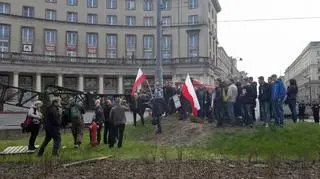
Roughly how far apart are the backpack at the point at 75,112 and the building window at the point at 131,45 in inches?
2610

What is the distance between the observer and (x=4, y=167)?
43.4 ft

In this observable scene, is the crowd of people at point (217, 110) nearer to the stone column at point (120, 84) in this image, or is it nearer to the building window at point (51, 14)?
the stone column at point (120, 84)

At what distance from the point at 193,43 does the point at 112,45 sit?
46.7 ft

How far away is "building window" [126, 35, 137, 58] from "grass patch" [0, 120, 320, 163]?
215 feet

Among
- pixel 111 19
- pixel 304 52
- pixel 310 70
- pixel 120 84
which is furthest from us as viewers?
pixel 304 52

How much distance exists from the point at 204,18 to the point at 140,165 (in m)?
71.9

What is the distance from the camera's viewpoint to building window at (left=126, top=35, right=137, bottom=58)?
84044 millimetres

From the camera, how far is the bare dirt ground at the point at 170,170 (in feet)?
37.1

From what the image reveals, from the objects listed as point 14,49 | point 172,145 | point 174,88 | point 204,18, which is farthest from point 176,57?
point 172,145

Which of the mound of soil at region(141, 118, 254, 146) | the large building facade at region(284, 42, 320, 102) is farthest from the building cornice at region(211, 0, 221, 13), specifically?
the mound of soil at region(141, 118, 254, 146)

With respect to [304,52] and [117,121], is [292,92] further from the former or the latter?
[304,52]

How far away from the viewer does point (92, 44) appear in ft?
270

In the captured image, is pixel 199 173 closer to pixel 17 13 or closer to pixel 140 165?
pixel 140 165

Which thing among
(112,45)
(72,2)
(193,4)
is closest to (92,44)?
(112,45)
